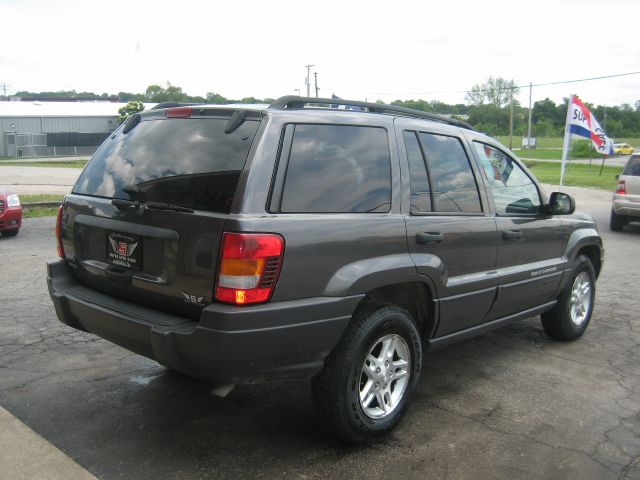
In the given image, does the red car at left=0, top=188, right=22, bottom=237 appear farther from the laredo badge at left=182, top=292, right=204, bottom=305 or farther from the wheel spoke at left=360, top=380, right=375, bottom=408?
the wheel spoke at left=360, top=380, right=375, bottom=408

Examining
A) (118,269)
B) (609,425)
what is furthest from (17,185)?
(609,425)

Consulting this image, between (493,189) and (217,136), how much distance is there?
214 centimetres

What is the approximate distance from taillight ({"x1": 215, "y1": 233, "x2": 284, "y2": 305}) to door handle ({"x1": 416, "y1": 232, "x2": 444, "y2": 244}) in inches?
41.4

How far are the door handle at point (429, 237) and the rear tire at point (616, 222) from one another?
35.4ft

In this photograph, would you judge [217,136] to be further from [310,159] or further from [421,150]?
[421,150]

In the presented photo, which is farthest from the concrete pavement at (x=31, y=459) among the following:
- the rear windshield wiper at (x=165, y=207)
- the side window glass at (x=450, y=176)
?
the side window glass at (x=450, y=176)

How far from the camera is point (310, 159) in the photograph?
3.32 m

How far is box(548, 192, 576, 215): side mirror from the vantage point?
16.1 feet

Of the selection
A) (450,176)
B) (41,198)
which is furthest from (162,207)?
(41,198)

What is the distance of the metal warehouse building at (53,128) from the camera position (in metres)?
60.5

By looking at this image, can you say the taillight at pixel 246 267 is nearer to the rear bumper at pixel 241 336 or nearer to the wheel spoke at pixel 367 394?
the rear bumper at pixel 241 336

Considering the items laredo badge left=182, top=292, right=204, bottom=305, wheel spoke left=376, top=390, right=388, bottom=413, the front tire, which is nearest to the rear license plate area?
laredo badge left=182, top=292, right=204, bottom=305

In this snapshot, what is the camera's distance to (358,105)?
3.86 metres

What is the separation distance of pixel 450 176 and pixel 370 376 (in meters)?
1.45
